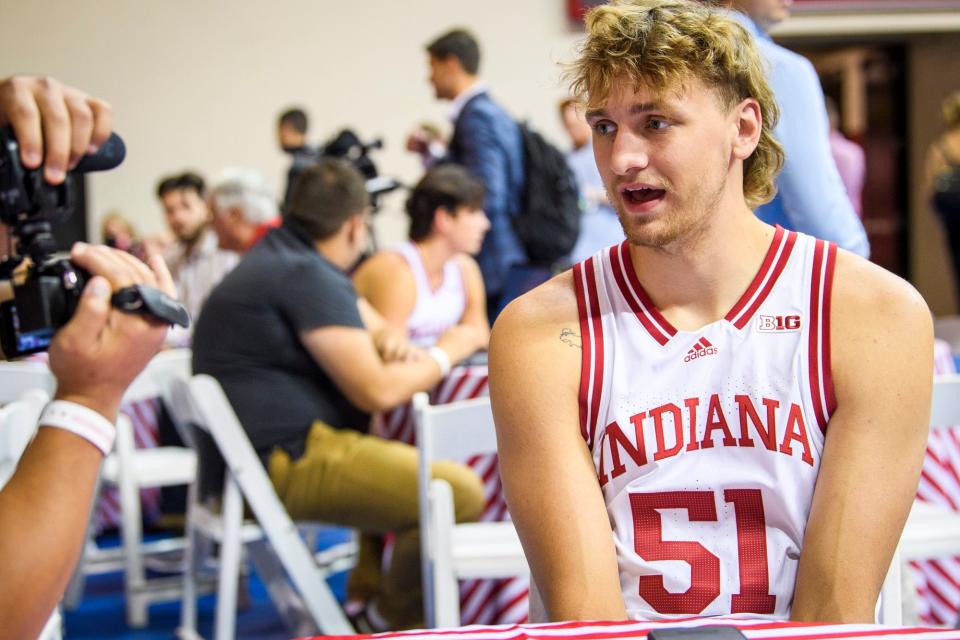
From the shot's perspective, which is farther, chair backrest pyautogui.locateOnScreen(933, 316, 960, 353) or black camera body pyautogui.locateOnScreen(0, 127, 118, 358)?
chair backrest pyautogui.locateOnScreen(933, 316, 960, 353)

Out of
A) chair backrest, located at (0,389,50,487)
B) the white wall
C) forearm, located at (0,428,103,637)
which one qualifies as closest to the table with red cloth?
forearm, located at (0,428,103,637)

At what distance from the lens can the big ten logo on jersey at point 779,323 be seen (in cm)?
152

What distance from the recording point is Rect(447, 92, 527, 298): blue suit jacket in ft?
16.8

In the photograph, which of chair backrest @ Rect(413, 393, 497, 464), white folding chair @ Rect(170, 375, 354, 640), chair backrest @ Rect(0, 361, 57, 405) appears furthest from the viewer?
chair backrest @ Rect(0, 361, 57, 405)

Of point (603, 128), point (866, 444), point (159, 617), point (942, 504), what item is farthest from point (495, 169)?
point (866, 444)

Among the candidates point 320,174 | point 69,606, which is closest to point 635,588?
point 320,174

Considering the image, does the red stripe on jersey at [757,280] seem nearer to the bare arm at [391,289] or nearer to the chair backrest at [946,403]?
the chair backrest at [946,403]

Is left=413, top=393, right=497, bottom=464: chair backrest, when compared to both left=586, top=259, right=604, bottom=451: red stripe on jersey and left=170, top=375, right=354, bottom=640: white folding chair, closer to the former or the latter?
left=170, top=375, right=354, bottom=640: white folding chair

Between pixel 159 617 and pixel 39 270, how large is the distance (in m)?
3.13

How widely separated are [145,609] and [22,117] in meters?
3.13

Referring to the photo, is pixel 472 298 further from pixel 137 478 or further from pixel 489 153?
pixel 137 478

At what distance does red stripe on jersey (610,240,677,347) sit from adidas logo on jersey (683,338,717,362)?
0.12 feet

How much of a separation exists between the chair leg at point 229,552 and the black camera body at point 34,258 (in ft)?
6.32

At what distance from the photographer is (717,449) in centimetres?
150
